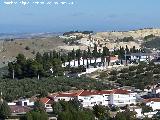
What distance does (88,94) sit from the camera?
4809 centimetres

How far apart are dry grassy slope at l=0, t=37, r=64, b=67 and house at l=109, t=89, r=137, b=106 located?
4294 centimetres

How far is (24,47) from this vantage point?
10475 cm

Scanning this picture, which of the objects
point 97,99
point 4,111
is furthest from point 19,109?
point 97,99

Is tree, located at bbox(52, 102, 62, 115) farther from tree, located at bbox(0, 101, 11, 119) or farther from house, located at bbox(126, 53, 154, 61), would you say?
house, located at bbox(126, 53, 154, 61)

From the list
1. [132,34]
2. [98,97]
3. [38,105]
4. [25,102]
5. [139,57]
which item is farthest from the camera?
[132,34]

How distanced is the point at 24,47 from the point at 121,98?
5786 centimetres

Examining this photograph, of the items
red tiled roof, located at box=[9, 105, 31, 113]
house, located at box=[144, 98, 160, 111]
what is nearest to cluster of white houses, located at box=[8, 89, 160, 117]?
house, located at box=[144, 98, 160, 111]

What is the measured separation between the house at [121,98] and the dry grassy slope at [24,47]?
42944 mm

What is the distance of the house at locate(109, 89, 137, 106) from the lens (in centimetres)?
4841

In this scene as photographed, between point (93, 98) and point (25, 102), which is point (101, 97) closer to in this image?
point (93, 98)

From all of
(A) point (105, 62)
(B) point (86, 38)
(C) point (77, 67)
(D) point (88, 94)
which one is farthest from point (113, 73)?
(B) point (86, 38)

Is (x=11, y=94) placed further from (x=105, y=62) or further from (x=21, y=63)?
(x=105, y=62)

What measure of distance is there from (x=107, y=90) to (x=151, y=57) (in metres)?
30.6

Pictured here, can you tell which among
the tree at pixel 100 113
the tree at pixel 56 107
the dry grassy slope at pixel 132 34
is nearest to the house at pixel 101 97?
the tree at pixel 56 107
